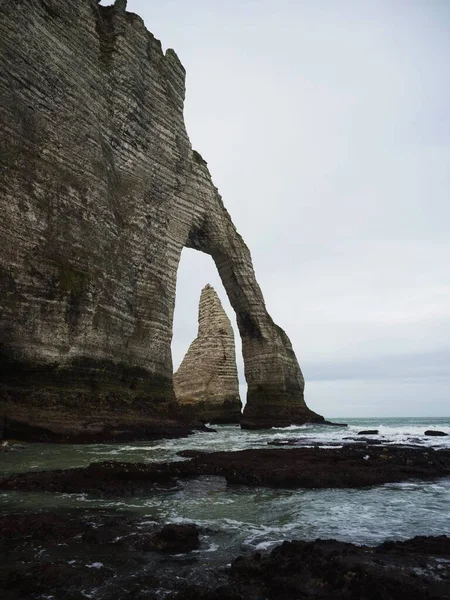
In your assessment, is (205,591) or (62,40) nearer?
(205,591)

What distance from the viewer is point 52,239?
13734mm

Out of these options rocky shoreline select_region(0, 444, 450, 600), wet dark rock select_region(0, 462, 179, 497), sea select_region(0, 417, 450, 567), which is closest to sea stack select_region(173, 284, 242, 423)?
wet dark rock select_region(0, 462, 179, 497)

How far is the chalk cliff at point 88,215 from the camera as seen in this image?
12453mm

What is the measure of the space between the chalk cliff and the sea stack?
41.2 ft

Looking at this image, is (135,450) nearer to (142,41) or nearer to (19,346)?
(19,346)

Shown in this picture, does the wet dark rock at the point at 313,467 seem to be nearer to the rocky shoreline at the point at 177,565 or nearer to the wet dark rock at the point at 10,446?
the rocky shoreline at the point at 177,565

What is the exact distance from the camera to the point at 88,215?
51.4 feet

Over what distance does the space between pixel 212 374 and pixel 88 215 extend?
20925 mm

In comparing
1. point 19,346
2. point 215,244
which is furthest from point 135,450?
point 215,244

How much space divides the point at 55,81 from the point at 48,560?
16367 millimetres

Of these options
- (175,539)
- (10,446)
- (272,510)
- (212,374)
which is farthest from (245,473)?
(212,374)

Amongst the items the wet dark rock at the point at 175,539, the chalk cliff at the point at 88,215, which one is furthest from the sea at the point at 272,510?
→ the chalk cliff at the point at 88,215

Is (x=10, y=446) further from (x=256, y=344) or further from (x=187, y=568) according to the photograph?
(x=256, y=344)

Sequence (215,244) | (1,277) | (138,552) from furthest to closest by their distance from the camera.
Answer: (215,244), (1,277), (138,552)
